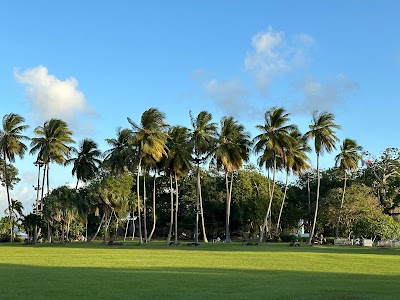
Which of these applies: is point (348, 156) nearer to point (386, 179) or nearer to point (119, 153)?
point (386, 179)

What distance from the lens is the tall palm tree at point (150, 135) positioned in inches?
2041

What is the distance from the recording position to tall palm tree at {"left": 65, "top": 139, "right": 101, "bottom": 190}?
64.8 m

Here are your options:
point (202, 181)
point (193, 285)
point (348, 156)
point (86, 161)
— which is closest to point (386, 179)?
point (348, 156)

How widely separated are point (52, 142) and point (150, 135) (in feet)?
46.7

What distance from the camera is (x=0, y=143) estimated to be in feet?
200

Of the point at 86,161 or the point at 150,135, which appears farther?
the point at 86,161

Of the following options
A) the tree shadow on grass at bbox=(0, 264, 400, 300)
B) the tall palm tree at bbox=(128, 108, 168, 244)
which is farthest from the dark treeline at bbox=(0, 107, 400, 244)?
the tree shadow on grass at bbox=(0, 264, 400, 300)

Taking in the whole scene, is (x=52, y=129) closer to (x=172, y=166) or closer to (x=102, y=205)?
(x=102, y=205)

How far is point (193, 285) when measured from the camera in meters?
14.2

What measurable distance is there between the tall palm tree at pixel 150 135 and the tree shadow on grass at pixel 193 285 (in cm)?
3376

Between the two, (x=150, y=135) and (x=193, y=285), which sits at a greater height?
(x=150, y=135)

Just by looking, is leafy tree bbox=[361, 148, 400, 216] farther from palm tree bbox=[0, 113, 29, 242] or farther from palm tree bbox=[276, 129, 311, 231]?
palm tree bbox=[0, 113, 29, 242]

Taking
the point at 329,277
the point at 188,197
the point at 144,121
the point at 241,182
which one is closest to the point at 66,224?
the point at 144,121

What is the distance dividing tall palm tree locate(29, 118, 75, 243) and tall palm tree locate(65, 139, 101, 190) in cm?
399
